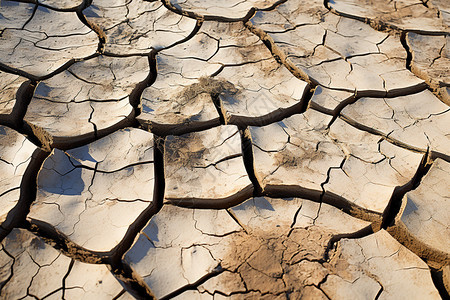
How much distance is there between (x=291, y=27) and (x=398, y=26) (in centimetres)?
87

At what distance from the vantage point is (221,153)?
6.61 ft

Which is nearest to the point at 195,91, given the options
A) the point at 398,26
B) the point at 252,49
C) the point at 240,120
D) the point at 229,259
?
the point at 240,120

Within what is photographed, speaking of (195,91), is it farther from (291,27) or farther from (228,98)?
(291,27)

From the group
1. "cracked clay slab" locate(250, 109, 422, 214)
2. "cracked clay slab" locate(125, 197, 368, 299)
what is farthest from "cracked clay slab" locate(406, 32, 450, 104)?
"cracked clay slab" locate(125, 197, 368, 299)

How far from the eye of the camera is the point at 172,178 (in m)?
1.90

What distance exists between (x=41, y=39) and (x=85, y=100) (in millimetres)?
842

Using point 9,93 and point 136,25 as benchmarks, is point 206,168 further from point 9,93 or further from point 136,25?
point 136,25

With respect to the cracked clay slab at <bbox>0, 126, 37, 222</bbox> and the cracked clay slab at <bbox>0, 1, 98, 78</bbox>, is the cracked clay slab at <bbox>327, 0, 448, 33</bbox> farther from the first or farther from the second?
the cracked clay slab at <bbox>0, 126, 37, 222</bbox>

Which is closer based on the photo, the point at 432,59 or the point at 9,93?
the point at 9,93

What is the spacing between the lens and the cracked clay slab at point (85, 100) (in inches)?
81.4

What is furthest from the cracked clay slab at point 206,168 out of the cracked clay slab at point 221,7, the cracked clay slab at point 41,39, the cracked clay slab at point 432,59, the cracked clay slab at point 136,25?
the cracked clay slab at point 432,59

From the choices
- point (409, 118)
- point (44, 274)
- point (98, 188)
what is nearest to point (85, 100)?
point (98, 188)

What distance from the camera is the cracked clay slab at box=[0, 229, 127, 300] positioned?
146 centimetres

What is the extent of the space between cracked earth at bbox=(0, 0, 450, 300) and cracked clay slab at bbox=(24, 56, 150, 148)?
11 mm
